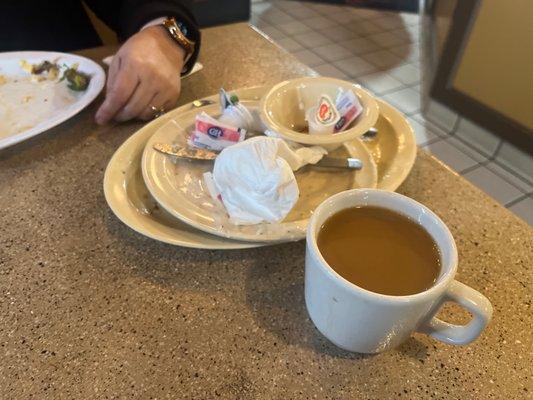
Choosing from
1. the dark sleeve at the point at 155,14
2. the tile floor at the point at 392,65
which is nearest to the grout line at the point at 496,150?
the tile floor at the point at 392,65

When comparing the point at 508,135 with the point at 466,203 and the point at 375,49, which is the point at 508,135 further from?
the point at 466,203

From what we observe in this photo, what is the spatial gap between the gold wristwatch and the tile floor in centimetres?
123

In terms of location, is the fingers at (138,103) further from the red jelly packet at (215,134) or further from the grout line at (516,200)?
the grout line at (516,200)

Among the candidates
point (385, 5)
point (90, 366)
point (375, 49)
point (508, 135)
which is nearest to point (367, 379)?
point (90, 366)

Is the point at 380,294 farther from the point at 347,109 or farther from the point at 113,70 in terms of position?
the point at 113,70

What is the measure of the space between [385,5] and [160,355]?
2.83 meters

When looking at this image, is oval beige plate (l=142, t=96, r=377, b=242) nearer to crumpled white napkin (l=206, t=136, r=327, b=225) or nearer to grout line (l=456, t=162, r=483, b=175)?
crumpled white napkin (l=206, t=136, r=327, b=225)

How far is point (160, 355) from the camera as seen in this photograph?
39 cm

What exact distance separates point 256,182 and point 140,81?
31 centimetres

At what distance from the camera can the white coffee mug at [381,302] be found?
0.34 m

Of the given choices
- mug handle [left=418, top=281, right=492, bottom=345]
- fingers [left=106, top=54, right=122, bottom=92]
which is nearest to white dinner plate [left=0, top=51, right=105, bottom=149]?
fingers [left=106, top=54, right=122, bottom=92]

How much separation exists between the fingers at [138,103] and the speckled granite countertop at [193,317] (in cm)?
13

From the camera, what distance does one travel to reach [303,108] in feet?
1.96

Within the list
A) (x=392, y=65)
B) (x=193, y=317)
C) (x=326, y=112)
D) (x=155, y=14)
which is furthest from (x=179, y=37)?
(x=392, y=65)
